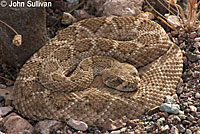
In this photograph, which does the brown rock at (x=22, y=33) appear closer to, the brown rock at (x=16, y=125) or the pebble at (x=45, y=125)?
the brown rock at (x=16, y=125)

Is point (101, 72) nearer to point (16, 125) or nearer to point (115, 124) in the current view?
point (115, 124)

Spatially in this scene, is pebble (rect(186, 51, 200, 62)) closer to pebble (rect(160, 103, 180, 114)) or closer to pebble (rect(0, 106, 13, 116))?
pebble (rect(160, 103, 180, 114))

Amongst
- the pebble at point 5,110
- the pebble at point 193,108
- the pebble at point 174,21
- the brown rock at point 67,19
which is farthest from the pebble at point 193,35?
the pebble at point 5,110

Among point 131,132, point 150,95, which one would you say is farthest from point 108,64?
point 131,132

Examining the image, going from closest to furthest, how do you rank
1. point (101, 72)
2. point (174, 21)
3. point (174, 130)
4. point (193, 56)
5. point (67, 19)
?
point (174, 130)
point (101, 72)
point (193, 56)
point (174, 21)
point (67, 19)

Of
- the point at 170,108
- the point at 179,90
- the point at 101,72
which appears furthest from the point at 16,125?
the point at 179,90

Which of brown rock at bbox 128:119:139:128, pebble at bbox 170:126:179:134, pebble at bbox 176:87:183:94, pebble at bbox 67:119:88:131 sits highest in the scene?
pebble at bbox 176:87:183:94

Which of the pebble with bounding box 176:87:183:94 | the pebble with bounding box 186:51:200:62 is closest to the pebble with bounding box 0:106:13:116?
the pebble with bounding box 176:87:183:94
